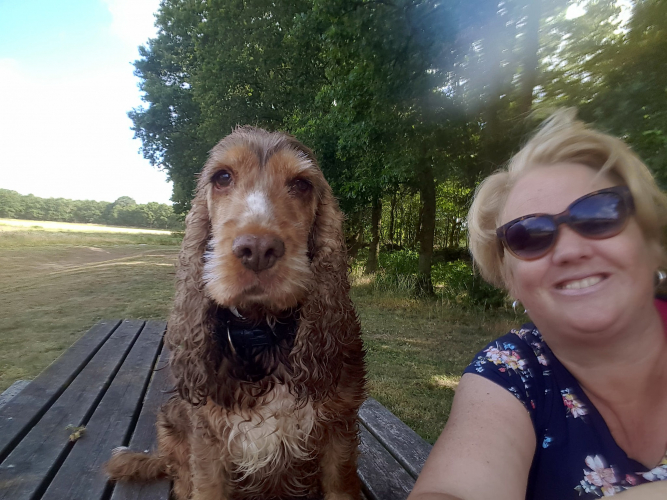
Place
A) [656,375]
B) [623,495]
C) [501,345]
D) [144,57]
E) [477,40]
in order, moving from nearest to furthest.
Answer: [623,495] → [656,375] → [501,345] → [477,40] → [144,57]

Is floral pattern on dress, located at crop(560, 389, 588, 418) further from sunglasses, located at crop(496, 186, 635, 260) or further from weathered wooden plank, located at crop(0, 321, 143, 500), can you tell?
weathered wooden plank, located at crop(0, 321, 143, 500)

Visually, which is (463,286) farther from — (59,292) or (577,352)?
(59,292)

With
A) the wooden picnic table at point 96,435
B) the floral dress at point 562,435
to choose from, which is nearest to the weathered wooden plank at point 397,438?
the wooden picnic table at point 96,435

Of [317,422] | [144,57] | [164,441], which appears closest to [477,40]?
[317,422]

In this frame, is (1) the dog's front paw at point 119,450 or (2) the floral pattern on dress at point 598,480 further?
(1) the dog's front paw at point 119,450

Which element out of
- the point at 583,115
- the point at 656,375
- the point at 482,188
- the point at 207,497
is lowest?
the point at 207,497

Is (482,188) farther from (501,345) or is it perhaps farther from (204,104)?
(204,104)

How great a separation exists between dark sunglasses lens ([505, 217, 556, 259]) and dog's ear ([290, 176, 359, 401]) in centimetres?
81

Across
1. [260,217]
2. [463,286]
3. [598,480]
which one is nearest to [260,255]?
[260,217]

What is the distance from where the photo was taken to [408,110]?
762cm

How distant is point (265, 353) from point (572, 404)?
3.97 ft

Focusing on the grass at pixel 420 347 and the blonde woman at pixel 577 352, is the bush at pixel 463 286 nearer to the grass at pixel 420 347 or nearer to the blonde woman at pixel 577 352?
the grass at pixel 420 347

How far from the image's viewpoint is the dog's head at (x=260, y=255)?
5.17ft

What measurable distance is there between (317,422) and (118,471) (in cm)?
104
